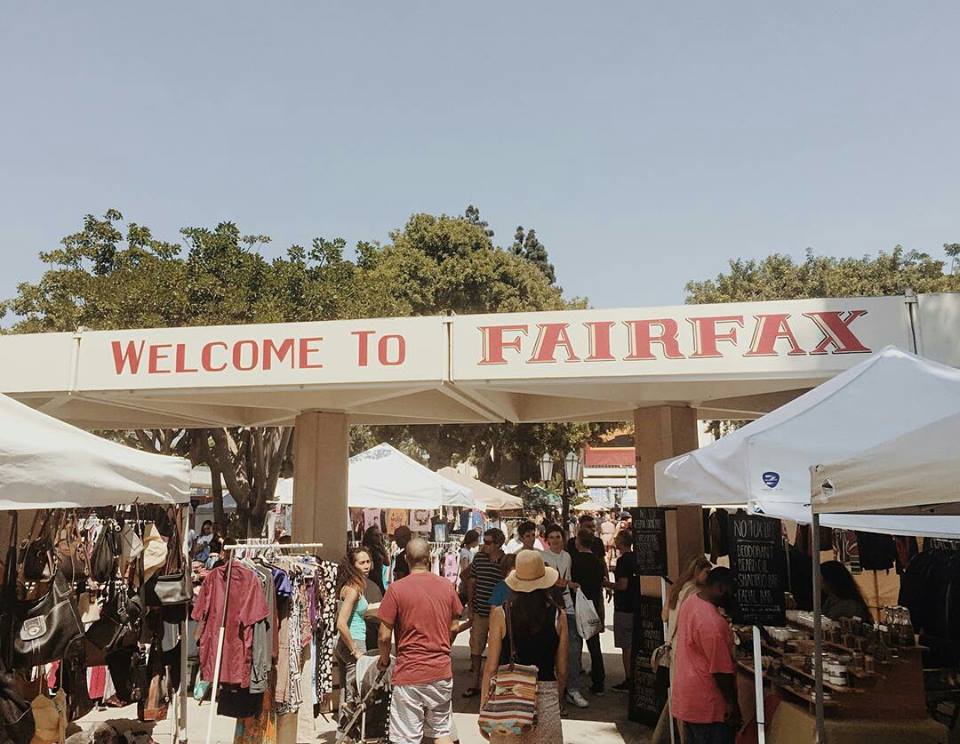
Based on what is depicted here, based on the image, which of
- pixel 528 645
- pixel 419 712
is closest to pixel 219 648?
pixel 419 712

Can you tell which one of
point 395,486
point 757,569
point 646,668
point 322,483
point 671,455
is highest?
point 671,455

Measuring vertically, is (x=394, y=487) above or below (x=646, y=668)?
above

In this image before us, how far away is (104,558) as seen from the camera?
6570mm

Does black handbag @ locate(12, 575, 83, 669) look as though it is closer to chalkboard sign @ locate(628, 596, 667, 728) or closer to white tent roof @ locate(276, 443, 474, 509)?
chalkboard sign @ locate(628, 596, 667, 728)

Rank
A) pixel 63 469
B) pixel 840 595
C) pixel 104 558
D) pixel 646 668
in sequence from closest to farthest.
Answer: pixel 63 469 → pixel 104 558 → pixel 840 595 → pixel 646 668

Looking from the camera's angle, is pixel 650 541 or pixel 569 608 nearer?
pixel 650 541

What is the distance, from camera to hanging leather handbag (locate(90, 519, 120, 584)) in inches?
256

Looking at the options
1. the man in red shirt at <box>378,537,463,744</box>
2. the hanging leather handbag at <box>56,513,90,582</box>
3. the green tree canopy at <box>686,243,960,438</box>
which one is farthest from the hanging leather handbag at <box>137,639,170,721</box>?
the green tree canopy at <box>686,243,960,438</box>

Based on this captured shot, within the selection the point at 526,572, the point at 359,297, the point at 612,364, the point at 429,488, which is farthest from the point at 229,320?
the point at 526,572

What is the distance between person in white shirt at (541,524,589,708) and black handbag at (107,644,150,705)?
443 cm

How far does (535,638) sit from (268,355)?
556 cm

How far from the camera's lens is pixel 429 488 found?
1645cm

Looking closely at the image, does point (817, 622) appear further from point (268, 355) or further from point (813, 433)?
point (268, 355)

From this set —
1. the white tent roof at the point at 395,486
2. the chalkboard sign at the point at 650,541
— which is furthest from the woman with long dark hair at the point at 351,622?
the white tent roof at the point at 395,486
